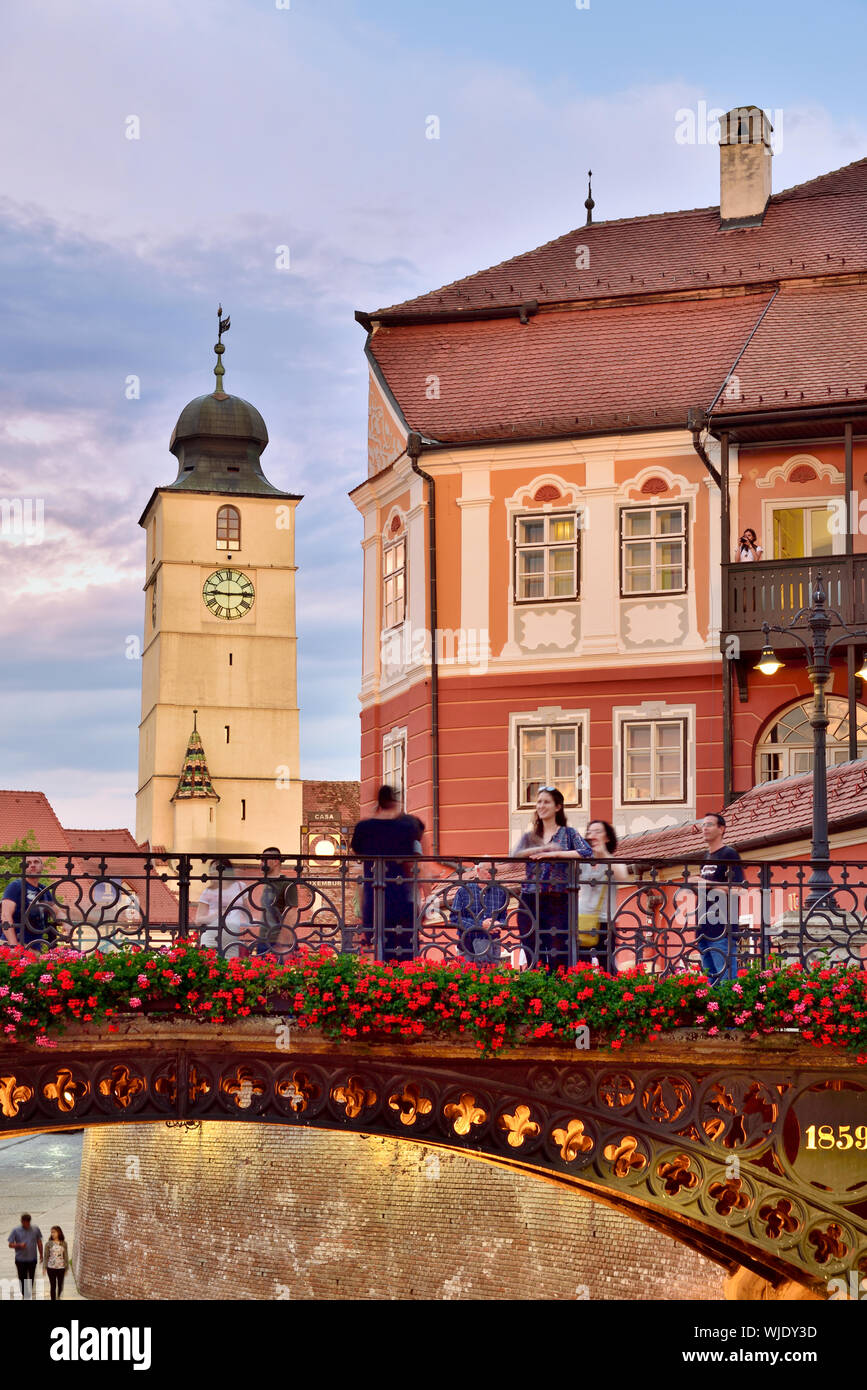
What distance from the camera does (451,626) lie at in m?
34.4

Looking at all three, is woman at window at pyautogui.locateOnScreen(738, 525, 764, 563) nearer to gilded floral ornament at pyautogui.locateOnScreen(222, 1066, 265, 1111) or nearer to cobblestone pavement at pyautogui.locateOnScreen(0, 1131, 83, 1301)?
gilded floral ornament at pyautogui.locateOnScreen(222, 1066, 265, 1111)

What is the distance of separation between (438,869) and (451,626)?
57.1 ft

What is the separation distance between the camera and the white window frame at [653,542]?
3353 centimetres

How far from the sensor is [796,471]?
3300cm

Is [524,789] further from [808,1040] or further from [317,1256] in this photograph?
[808,1040]

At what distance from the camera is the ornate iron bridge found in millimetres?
16516

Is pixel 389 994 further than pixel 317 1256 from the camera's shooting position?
No

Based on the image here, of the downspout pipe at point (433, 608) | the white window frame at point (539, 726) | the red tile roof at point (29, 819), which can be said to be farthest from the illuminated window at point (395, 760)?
the red tile roof at point (29, 819)

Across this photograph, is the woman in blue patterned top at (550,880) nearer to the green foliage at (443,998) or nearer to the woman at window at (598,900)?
the woman at window at (598,900)

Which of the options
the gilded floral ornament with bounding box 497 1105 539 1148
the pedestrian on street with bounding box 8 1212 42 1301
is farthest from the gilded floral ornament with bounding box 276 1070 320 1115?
the pedestrian on street with bounding box 8 1212 42 1301

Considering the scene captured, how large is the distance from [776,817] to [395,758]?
11.2 meters

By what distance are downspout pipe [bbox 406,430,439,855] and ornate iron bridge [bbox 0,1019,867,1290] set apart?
1701 cm

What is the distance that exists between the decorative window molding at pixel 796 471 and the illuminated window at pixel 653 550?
1.44m
